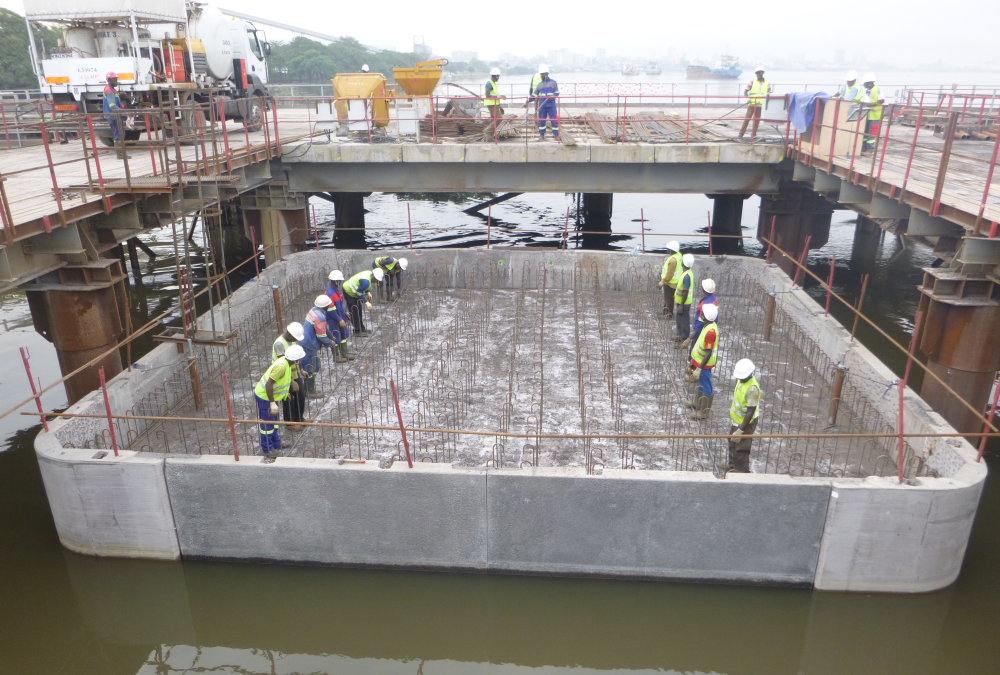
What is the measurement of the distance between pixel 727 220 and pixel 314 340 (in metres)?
17.5

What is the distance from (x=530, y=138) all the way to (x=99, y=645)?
1496 cm

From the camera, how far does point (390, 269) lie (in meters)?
14.1

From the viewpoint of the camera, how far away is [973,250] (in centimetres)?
917

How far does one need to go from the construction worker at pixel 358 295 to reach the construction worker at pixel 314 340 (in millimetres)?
1292

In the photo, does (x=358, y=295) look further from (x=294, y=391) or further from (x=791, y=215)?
(x=791, y=215)

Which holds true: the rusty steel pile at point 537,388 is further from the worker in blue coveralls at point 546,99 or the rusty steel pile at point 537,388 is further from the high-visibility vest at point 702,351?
the worker in blue coveralls at point 546,99

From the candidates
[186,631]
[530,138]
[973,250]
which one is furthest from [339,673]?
[530,138]

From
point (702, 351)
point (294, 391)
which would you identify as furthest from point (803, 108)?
point (294, 391)

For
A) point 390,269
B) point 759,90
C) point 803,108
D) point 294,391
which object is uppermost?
point 759,90

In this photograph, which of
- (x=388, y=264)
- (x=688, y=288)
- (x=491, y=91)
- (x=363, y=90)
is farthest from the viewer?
(x=363, y=90)

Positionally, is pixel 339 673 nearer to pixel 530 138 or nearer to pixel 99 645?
pixel 99 645

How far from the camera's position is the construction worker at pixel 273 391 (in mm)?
8328

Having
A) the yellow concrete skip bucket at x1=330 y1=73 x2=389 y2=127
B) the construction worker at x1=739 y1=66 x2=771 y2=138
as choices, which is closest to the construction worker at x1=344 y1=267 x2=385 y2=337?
the yellow concrete skip bucket at x1=330 y1=73 x2=389 y2=127

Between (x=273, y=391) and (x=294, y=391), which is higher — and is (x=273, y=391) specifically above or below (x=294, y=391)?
above
